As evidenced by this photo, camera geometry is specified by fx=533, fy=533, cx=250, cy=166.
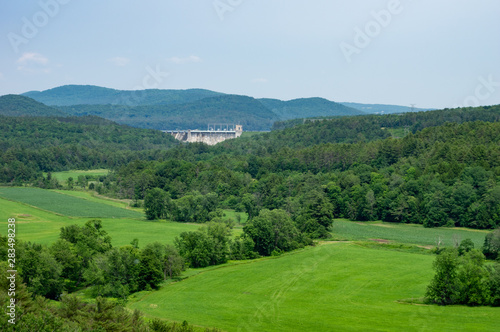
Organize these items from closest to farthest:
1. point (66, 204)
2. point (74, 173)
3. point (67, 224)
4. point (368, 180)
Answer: point (67, 224) < point (66, 204) < point (368, 180) < point (74, 173)

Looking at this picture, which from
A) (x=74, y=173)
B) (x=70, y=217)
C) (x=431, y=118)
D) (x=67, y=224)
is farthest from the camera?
(x=431, y=118)

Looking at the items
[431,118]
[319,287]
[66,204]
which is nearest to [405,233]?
[319,287]

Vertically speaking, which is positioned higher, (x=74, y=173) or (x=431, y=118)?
(x=431, y=118)

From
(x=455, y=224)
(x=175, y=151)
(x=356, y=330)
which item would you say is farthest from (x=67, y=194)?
(x=356, y=330)

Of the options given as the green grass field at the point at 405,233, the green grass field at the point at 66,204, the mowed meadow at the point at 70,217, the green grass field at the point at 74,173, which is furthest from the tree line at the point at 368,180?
the green grass field at the point at 74,173

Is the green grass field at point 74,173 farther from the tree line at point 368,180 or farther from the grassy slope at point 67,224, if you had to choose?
the grassy slope at point 67,224

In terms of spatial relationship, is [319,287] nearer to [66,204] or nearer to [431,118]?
[66,204]

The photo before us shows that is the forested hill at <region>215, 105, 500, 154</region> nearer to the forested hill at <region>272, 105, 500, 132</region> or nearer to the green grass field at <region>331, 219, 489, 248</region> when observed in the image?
the forested hill at <region>272, 105, 500, 132</region>
